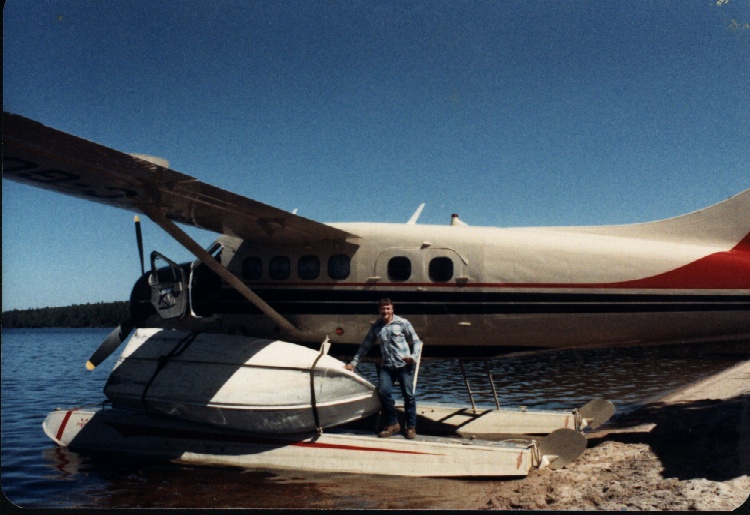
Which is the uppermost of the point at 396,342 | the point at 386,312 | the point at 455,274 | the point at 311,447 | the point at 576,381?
the point at 455,274

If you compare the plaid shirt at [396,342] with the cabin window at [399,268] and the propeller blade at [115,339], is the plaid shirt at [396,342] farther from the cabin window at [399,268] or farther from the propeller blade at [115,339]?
the propeller blade at [115,339]

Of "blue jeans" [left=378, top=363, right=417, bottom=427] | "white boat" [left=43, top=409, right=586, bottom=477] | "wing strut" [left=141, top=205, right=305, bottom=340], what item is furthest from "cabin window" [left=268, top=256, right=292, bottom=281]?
"white boat" [left=43, top=409, right=586, bottom=477]

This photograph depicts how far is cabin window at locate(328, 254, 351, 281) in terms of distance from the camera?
8250 millimetres

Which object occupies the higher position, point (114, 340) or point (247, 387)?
point (114, 340)

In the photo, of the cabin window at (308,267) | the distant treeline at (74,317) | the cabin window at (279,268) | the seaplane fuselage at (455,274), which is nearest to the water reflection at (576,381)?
the seaplane fuselage at (455,274)

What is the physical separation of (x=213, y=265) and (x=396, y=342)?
2.77 m

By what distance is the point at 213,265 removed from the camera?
7.68 meters

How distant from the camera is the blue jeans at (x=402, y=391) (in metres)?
7.33

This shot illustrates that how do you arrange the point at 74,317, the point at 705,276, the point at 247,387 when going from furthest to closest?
the point at 74,317 → the point at 247,387 → the point at 705,276

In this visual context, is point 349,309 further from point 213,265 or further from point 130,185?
point 130,185

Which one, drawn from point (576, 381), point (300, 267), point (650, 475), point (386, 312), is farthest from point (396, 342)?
point (576, 381)

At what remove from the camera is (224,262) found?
9.09m

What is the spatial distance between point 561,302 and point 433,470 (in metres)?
2.86

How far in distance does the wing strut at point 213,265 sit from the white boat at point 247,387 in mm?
408
